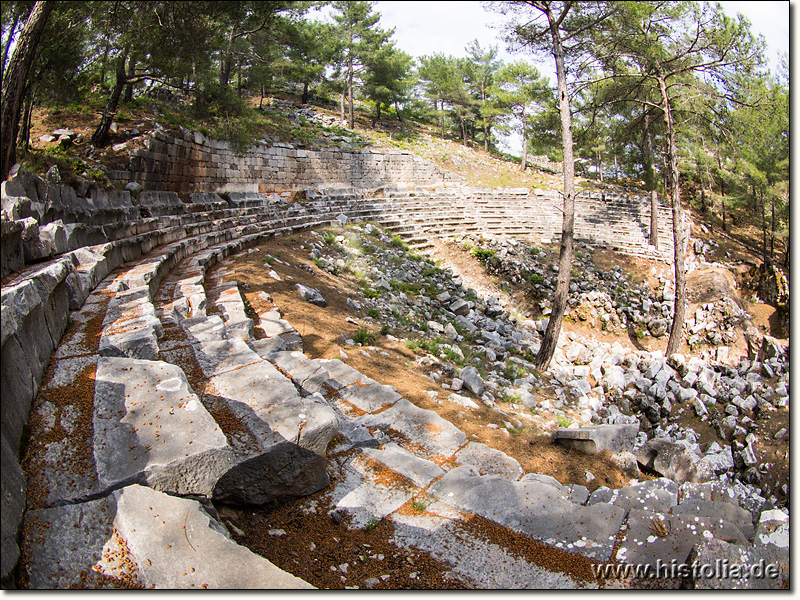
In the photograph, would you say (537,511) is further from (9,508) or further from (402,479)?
(9,508)

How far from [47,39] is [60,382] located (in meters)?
9.21

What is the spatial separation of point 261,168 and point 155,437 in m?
18.0

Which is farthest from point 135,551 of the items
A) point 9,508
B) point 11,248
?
point 11,248

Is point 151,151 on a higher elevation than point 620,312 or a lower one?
higher

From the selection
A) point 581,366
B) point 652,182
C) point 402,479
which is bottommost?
point 581,366

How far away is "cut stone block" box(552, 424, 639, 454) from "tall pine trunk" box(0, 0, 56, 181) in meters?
7.25

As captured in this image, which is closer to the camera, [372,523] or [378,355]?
[372,523]

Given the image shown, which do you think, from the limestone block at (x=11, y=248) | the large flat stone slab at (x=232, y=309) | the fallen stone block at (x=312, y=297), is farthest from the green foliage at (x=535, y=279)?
the limestone block at (x=11, y=248)

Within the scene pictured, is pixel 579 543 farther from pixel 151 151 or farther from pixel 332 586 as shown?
pixel 151 151

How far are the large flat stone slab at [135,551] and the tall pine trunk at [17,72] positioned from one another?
5.96 meters

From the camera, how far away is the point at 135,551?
5.69ft

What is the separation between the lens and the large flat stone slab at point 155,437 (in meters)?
2.08

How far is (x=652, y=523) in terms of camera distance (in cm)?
249

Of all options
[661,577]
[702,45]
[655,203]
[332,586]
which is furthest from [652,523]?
[655,203]
